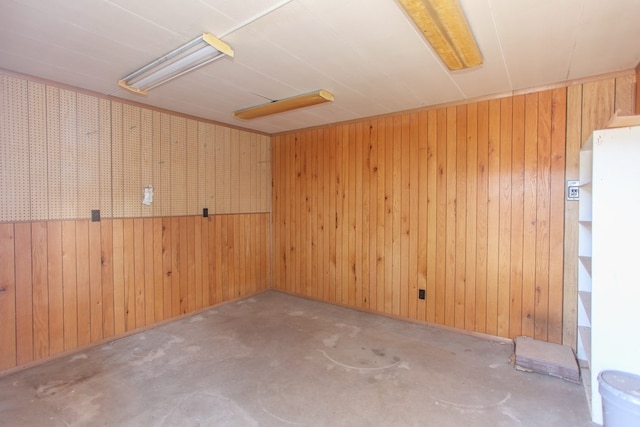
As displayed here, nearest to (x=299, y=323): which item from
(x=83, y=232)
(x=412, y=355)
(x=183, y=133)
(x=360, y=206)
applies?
(x=412, y=355)

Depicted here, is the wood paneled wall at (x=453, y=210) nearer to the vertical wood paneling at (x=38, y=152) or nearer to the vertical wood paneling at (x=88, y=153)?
the vertical wood paneling at (x=88, y=153)

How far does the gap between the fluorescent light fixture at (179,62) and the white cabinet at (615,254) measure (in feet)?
8.07

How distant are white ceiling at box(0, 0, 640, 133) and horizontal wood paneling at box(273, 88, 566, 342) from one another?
0.47m

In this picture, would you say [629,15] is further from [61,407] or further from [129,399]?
[61,407]

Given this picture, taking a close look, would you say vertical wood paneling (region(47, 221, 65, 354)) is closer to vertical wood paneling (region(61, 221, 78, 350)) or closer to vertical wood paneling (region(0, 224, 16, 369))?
vertical wood paneling (region(61, 221, 78, 350))

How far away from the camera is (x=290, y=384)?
2262 mm

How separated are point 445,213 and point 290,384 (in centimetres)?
222

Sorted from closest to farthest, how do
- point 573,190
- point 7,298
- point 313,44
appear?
point 313,44, point 7,298, point 573,190

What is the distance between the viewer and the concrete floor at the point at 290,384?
6.31 feet

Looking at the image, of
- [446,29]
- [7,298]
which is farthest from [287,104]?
[7,298]

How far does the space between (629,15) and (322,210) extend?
126 inches

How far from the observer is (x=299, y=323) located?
11.3ft

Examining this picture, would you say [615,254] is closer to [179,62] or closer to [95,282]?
[179,62]

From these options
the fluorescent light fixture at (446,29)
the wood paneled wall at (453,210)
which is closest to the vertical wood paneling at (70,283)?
the wood paneled wall at (453,210)
